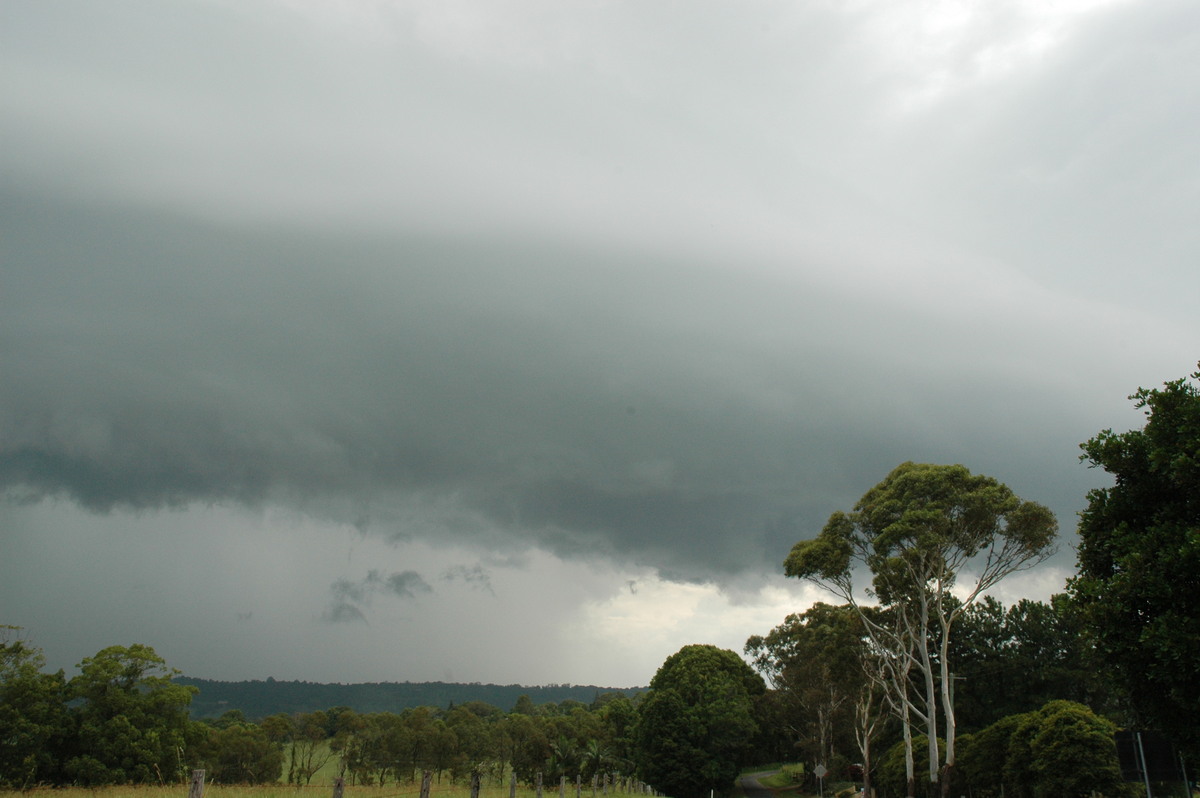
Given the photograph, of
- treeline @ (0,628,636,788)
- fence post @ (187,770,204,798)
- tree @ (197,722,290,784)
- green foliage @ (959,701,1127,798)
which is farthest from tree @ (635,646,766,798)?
fence post @ (187,770,204,798)

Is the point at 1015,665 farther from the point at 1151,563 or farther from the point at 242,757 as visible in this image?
the point at 242,757

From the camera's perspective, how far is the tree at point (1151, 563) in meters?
14.1

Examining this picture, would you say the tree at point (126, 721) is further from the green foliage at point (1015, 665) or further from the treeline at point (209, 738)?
the green foliage at point (1015, 665)

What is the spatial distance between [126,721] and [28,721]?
445 cm

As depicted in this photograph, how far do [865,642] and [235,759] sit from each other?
52.3 meters

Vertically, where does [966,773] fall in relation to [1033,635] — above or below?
below

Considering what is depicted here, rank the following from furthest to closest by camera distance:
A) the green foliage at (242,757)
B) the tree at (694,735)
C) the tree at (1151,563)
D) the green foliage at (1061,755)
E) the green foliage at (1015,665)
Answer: the tree at (694,735) < the green foliage at (242,757) < the green foliage at (1015,665) < the green foliage at (1061,755) < the tree at (1151,563)

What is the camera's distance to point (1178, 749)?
1583 centimetres

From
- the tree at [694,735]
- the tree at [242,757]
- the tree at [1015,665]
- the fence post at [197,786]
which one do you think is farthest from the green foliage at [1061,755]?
the tree at [242,757]

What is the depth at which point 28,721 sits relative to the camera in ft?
125

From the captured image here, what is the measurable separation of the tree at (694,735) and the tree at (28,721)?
4337 centimetres

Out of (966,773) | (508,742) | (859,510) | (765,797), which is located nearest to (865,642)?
(966,773)

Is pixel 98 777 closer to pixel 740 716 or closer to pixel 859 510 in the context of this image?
pixel 859 510

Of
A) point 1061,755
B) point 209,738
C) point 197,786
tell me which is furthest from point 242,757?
point 197,786
